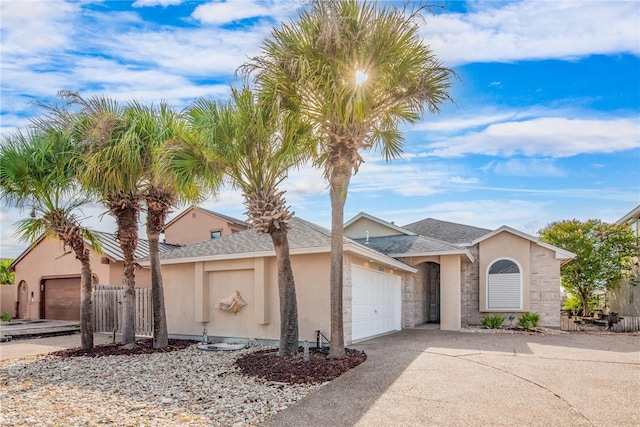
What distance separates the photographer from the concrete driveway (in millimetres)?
6184

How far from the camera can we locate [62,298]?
21750mm

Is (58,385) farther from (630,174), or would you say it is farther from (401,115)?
(630,174)

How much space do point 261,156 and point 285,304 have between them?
10.9 ft

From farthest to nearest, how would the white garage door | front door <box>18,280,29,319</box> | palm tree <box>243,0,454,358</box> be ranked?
front door <box>18,280,29,319</box>, the white garage door, palm tree <box>243,0,454,358</box>

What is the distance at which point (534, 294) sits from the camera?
721 inches

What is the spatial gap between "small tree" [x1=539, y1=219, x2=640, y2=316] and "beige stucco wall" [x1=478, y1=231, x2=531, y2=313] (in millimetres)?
4078

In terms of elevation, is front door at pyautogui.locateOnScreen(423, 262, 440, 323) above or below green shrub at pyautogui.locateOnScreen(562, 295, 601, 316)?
above

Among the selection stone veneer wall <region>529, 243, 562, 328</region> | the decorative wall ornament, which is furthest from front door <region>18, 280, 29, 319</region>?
stone veneer wall <region>529, 243, 562, 328</region>

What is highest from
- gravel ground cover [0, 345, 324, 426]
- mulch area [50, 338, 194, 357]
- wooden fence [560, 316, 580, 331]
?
gravel ground cover [0, 345, 324, 426]

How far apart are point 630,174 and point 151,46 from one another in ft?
57.2

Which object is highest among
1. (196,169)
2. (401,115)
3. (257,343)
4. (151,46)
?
(151,46)

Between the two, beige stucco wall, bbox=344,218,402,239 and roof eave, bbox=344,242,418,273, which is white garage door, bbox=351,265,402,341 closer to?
roof eave, bbox=344,242,418,273

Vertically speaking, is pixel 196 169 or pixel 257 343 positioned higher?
pixel 196 169

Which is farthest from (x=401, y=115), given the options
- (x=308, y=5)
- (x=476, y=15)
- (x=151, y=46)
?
(x=151, y=46)
